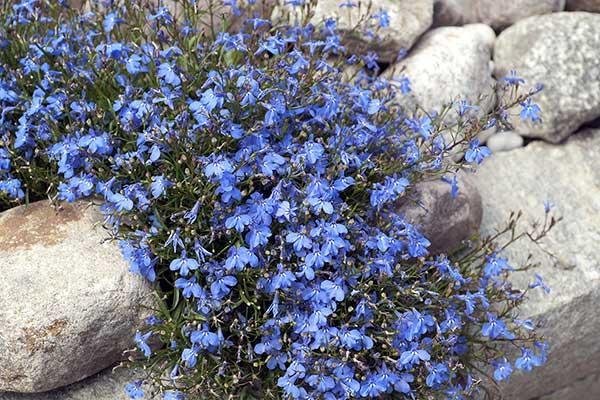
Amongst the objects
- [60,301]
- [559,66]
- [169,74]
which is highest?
[169,74]

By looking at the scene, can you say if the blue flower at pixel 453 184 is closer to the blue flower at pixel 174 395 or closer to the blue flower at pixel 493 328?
the blue flower at pixel 493 328

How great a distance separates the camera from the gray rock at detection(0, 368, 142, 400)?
9.91 ft

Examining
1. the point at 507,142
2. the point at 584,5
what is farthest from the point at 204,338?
the point at 584,5

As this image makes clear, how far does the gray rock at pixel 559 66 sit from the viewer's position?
392 centimetres

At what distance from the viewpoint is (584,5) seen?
4.34 m

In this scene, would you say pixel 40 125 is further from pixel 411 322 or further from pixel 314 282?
pixel 411 322

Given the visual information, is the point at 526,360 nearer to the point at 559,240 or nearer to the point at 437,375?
the point at 437,375

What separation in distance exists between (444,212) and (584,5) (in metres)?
1.71

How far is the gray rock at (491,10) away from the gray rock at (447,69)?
161 millimetres

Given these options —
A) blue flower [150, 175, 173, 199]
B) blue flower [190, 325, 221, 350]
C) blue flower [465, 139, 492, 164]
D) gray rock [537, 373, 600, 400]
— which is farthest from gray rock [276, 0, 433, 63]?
gray rock [537, 373, 600, 400]

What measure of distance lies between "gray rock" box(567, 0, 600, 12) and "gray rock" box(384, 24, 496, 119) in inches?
23.5

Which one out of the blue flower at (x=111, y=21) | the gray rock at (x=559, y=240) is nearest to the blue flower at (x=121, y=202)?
the blue flower at (x=111, y=21)

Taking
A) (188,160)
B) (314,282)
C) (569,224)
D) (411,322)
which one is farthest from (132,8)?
(569,224)

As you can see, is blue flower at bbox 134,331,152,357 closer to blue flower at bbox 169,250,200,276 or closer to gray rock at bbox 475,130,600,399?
blue flower at bbox 169,250,200,276
